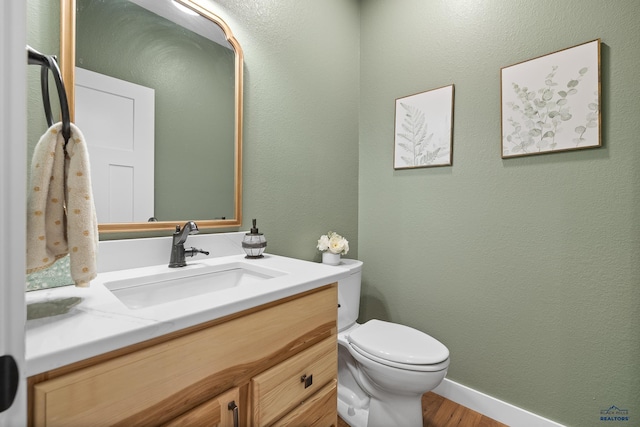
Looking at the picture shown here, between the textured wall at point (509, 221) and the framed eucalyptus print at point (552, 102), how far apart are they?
44 millimetres

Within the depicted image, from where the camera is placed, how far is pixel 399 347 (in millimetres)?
1300

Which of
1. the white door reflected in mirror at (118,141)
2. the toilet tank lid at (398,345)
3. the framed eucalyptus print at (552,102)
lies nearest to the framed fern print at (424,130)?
the framed eucalyptus print at (552,102)

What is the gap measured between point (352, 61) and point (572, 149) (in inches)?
56.6

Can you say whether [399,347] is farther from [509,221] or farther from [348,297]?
[509,221]

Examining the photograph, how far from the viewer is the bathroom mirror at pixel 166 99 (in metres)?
0.98

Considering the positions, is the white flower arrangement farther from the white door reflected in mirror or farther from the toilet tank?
the white door reflected in mirror

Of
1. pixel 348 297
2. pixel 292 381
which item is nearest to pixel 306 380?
pixel 292 381

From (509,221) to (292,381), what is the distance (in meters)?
1.32

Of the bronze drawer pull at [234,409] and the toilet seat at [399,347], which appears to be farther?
the toilet seat at [399,347]

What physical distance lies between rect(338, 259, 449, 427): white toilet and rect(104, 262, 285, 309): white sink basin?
49cm

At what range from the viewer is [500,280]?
1.52 meters

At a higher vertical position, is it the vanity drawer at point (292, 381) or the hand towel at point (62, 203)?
the hand towel at point (62, 203)

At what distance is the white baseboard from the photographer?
Answer: 1413 mm

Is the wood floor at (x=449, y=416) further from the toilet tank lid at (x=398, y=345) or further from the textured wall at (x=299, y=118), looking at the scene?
the textured wall at (x=299, y=118)
